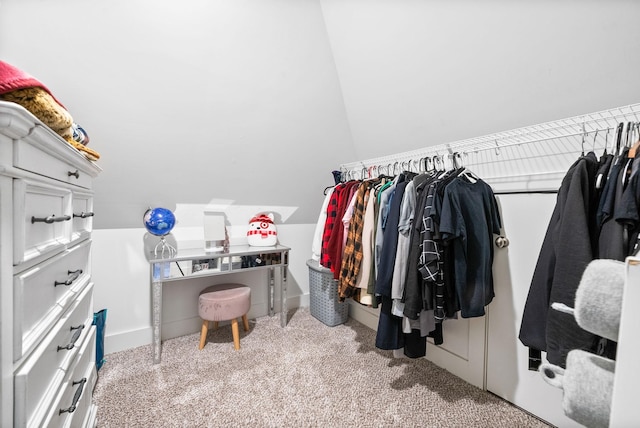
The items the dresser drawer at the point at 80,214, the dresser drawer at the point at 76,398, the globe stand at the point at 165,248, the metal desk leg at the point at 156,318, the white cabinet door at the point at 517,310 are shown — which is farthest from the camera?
the globe stand at the point at 165,248

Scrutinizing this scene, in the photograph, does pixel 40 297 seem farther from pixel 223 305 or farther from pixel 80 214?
pixel 223 305

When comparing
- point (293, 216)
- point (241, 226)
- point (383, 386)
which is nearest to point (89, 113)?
point (241, 226)

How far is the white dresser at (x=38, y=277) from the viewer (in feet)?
2.03

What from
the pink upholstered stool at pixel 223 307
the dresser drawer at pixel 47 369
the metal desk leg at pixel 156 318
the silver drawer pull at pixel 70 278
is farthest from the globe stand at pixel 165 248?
the silver drawer pull at pixel 70 278

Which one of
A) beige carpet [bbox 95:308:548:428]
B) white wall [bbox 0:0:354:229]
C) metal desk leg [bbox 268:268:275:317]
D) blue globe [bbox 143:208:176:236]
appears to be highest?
white wall [bbox 0:0:354:229]

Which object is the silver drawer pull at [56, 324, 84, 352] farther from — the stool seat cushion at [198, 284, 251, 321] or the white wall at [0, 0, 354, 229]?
the white wall at [0, 0, 354, 229]

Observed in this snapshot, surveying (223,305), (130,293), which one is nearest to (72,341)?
(223,305)

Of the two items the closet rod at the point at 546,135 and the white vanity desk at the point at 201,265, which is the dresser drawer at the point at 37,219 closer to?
the white vanity desk at the point at 201,265

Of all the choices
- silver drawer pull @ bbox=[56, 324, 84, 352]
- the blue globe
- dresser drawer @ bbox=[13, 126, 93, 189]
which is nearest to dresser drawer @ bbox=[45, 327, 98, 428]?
silver drawer pull @ bbox=[56, 324, 84, 352]

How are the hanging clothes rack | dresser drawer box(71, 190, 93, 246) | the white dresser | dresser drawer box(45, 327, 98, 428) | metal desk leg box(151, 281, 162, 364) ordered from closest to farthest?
the white dresser, dresser drawer box(45, 327, 98, 428), dresser drawer box(71, 190, 93, 246), the hanging clothes rack, metal desk leg box(151, 281, 162, 364)

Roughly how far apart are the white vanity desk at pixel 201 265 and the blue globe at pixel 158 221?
0.23 m

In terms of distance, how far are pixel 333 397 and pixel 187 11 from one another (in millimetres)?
2495

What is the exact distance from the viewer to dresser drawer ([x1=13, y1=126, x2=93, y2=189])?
0.68 metres

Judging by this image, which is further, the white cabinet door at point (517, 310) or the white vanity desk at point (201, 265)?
the white vanity desk at point (201, 265)
